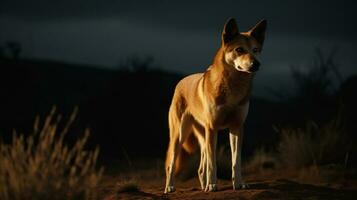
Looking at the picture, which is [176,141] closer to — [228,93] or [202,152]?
[202,152]

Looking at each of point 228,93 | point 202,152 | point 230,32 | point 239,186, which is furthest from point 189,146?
point 230,32

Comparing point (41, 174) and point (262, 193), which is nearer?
point (41, 174)

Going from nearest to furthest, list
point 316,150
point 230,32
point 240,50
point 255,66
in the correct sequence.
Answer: point 255,66 → point 240,50 → point 230,32 → point 316,150

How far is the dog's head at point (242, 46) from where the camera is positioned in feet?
21.6

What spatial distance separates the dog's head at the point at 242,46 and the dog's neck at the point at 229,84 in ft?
0.31

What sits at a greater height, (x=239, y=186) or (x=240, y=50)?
(x=240, y=50)

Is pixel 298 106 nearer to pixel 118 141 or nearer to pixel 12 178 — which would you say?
pixel 118 141

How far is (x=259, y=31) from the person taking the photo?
720 cm

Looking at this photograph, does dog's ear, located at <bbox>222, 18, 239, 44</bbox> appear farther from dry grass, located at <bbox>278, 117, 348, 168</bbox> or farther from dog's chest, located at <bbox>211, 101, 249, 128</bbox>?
dry grass, located at <bbox>278, 117, 348, 168</bbox>

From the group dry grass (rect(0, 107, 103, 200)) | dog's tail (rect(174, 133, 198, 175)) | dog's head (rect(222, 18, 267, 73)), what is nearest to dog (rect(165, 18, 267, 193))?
dog's head (rect(222, 18, 267, 73))

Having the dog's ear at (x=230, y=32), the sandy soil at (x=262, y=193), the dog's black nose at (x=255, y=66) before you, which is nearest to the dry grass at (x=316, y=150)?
the sandy soil at (x=262, y=193)

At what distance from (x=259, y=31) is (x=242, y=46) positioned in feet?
1.72

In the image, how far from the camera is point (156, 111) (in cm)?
1859

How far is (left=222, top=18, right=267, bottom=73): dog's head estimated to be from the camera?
6.57m
